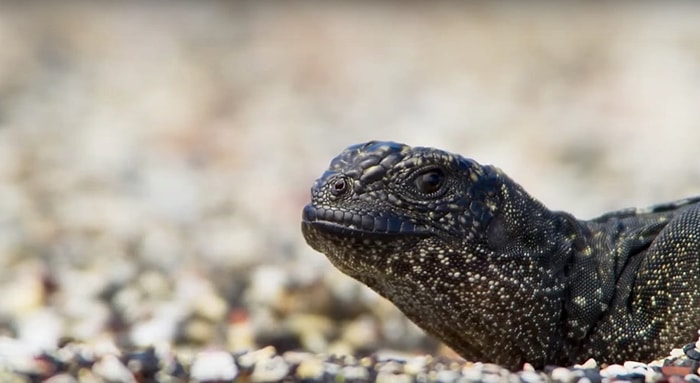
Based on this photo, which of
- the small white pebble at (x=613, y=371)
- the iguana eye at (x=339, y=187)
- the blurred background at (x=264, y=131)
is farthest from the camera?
the blurred background at (x=264, y=131)

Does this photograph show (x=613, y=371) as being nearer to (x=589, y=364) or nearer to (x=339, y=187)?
(x=589, y=364)

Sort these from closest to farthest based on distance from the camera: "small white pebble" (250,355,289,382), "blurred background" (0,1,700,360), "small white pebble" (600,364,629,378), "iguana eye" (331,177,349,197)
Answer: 1. "small white pebble" (250,355,289,382)
2. "small white pebble" (600,364,629,378)
3. "iguana eye" (331,177,349,197)
4. "blurred background" (0,1,700,360)

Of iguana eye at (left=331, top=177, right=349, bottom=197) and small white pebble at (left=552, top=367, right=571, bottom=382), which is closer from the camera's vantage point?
small white pebble at (left=552, top=367, right=571, bottom=382)

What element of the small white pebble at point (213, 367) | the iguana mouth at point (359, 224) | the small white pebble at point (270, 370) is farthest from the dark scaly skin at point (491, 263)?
the small white pebble at point (213, 367)

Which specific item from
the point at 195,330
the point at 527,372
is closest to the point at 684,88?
the point at 195,330

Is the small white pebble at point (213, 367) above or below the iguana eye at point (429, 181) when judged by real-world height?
below

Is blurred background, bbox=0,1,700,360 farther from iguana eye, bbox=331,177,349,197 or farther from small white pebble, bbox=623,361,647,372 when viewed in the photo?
small white pebble, bbox=623,361,647,372

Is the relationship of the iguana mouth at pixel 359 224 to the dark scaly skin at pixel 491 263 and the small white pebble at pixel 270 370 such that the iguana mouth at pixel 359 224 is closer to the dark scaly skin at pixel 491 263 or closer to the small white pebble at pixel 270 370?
the dark scaly skin at pixel 491 263

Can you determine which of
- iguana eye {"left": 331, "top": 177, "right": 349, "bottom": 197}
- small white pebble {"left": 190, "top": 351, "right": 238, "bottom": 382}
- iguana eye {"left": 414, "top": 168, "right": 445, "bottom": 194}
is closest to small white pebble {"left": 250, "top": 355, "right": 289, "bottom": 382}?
small white pebble {"left": 190, "top": 351, "right": 238, "bottom": 382}
